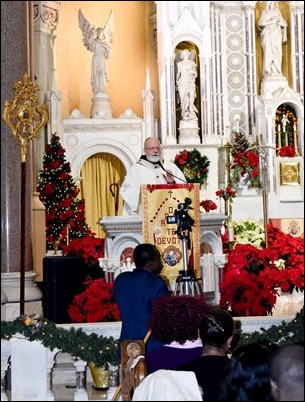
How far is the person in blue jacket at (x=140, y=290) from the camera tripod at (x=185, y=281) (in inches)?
70.0

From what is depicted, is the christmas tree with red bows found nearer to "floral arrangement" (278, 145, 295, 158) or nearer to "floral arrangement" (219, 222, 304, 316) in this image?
"floral arrangement" (219, 222, 304, 316)

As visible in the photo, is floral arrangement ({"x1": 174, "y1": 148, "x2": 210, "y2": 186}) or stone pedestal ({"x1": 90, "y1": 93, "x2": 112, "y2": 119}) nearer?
floral arrangement ({"x1": 174, "y1": 148, "x2": 210, "y2": 186})

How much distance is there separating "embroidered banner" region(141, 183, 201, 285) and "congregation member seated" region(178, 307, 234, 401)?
4174mm

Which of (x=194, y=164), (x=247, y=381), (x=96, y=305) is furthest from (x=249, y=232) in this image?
(x=247, y=381)

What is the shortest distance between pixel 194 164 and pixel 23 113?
10.5m

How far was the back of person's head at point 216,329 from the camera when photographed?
5.25 meters

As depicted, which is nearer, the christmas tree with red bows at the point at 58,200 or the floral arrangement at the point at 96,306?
the floral arrangement at the point at 96,306

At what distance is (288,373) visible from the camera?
384 centimetres

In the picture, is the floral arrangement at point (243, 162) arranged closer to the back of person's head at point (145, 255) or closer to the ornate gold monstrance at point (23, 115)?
the ornate gold monstrance at point (23, 115)

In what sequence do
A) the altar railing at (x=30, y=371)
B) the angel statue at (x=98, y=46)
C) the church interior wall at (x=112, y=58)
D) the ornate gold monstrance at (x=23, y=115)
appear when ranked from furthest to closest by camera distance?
the church interior wall at (x=112, y=58)
the angel statue at (x=98, y=46)
the ornate gold monstrance at (x=23, y=115)
the altar railing at (x=30, y=371)

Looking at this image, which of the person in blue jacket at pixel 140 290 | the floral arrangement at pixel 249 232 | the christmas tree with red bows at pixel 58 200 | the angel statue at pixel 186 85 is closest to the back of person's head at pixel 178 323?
the person in blue jacket at pixel 140 290

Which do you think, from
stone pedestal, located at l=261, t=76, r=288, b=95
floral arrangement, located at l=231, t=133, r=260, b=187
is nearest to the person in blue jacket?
floral arrangement, located at l=231, t=133, r=260, b=187

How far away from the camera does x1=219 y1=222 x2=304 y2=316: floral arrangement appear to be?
9.45 metres

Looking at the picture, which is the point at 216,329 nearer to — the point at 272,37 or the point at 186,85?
the point at 186,85
